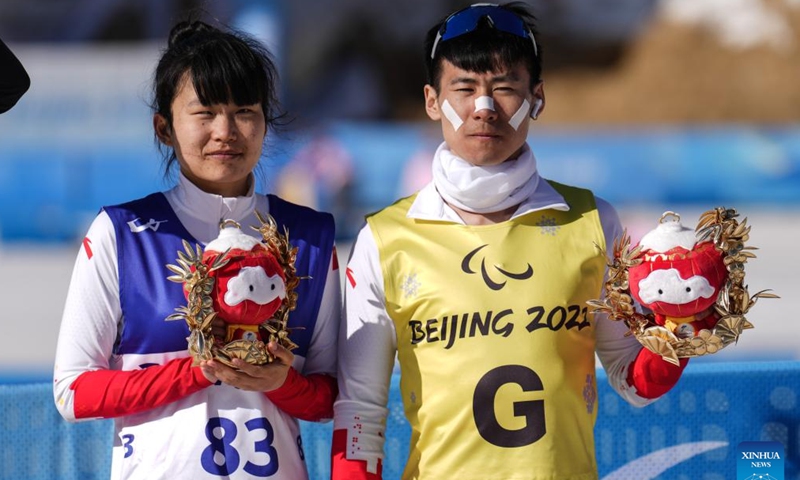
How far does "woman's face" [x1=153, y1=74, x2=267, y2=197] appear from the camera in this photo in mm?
2768

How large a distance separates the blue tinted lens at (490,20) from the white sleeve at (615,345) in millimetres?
526

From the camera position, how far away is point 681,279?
96.4 inches

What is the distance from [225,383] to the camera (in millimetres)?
2637

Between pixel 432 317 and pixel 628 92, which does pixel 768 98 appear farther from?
pixel 432 317

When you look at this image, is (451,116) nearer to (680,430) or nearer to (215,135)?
(215,135)

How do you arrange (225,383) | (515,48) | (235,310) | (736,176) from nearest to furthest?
(235,310), (225,383), (515,48), (736,176)

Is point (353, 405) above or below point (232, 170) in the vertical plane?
below

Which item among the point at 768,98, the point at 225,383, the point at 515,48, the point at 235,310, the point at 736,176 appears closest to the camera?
the point at 235,310

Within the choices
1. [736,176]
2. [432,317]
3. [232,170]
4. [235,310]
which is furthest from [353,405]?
[736,176]

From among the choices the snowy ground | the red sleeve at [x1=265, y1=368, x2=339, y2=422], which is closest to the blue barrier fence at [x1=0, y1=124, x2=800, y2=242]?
the snowy ground

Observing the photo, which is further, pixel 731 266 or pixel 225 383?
pixel 225 383

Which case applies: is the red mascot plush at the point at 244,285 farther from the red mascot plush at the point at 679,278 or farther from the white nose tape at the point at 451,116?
the red mascot plush at the point at 679,278

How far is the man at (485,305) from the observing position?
106 inches

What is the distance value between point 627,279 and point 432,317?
50 cm
